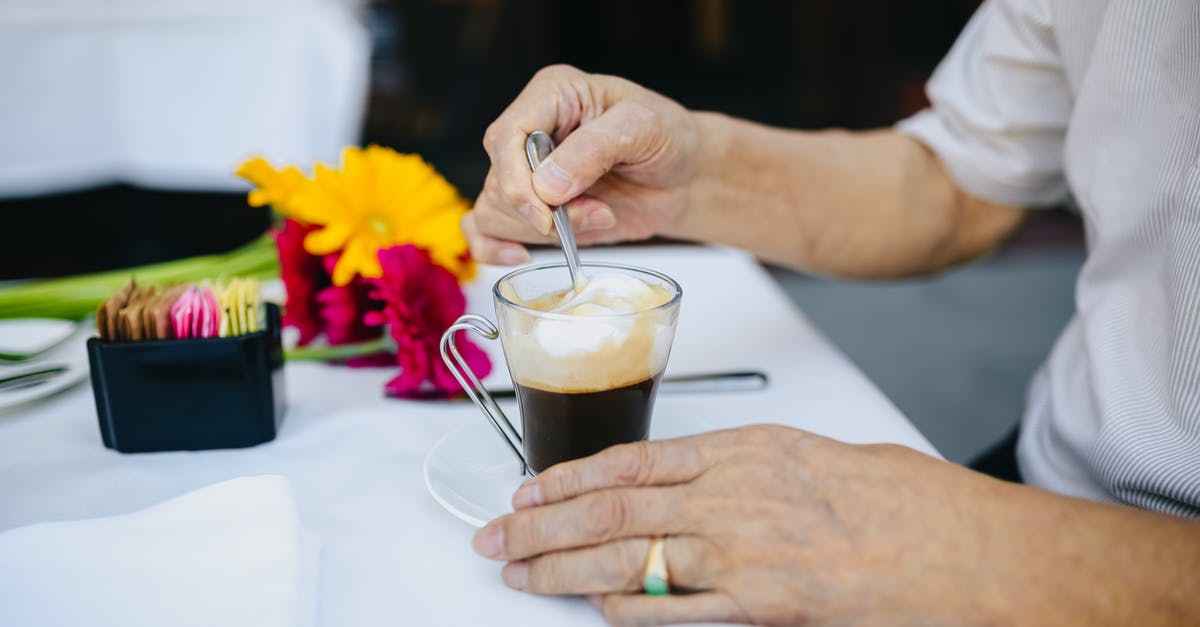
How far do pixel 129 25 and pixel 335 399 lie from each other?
1580 millimetres

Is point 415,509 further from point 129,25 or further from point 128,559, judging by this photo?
point 129,25

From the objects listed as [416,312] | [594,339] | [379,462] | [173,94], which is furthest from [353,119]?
[594,339]

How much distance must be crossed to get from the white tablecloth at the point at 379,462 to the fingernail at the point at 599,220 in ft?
0.53

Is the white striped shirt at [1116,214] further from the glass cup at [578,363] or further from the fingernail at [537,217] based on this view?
the fingernail at [537,217]

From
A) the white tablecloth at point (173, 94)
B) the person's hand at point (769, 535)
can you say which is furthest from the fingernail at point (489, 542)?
the white tablecloth at point (173, 94)

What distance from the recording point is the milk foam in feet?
2.02

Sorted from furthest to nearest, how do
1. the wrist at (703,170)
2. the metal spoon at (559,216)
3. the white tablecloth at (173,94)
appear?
the white tablecloth at (173,94) → the wrist at (703,170) → the metal spoon at (559,216)

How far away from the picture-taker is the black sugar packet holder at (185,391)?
0.67 m

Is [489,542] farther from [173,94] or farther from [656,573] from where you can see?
[173,94]

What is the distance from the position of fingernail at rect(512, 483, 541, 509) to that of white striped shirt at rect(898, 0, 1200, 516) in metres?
0.48

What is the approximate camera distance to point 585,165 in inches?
29.7

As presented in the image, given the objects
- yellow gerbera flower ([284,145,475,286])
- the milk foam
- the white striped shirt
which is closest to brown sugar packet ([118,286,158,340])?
yellow gerbera flower ([284,145,475,286])

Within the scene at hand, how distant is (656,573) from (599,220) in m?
0.42

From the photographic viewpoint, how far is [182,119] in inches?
79.6
